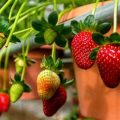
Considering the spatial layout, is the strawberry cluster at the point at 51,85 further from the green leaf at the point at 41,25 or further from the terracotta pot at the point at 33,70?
the terracotta pot at the point at 33,70

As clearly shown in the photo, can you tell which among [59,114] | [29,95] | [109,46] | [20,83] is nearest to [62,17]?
[20,83]

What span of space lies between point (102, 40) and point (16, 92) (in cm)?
21

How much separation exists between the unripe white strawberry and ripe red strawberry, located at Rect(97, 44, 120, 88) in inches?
3.7

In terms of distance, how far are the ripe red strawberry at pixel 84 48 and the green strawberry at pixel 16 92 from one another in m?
0.17

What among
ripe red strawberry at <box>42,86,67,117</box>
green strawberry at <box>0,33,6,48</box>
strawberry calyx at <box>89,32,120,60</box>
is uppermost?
green strawberry at <box>0,33,6,48</box>

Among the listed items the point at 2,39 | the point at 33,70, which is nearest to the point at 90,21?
the point at 2,39

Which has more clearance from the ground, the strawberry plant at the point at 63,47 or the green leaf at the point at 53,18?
the green leaf at the point at 53,18

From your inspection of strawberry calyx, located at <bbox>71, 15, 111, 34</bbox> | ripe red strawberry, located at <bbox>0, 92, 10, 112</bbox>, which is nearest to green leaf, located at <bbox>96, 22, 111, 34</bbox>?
strawberry calyx, located at <bbox>71, 15, 111, 34</bbox>

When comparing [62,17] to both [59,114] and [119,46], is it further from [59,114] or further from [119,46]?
[59,114]

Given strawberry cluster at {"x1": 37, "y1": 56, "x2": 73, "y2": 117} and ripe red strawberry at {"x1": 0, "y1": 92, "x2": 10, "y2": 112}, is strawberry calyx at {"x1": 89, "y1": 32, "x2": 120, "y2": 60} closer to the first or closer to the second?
strawberry cluster at {"x1": 37, "y1": 56, "x2": 73, "y2": 117}

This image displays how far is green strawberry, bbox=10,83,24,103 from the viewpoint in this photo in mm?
505

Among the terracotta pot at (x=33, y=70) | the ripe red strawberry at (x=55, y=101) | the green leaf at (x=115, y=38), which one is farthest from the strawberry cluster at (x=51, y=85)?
the terracotta pot at (x=33, y=70)

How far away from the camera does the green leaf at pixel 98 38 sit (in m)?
0.34

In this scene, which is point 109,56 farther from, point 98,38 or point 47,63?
point 47,63
